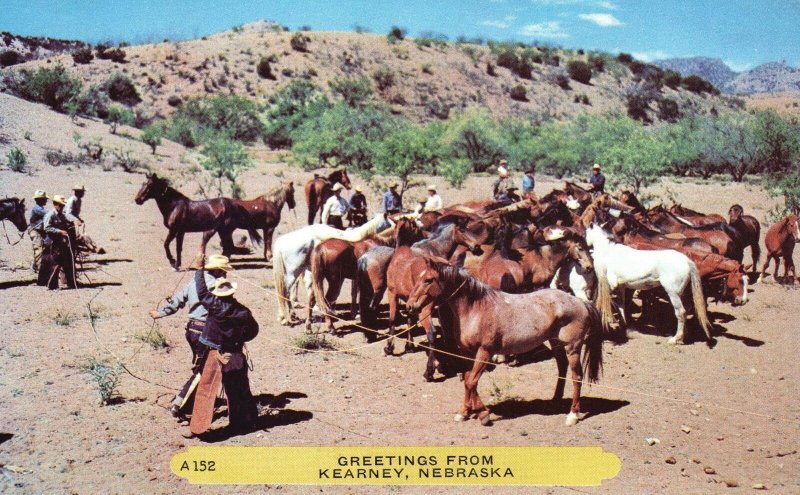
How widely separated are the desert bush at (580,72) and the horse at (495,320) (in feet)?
219

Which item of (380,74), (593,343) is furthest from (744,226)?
(380,74)

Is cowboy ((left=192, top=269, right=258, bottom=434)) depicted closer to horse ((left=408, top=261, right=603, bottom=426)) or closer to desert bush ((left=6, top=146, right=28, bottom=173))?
horse ((left=408, top=261, right=603, bottom=426))

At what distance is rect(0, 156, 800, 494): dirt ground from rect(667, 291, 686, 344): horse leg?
0.51 feet

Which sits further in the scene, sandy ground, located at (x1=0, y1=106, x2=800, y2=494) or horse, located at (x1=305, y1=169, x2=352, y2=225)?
horse, located at (x1=305, y1=169, x2=352, y2=225)

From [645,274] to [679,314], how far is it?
787 millimetres

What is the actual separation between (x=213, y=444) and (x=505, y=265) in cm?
483

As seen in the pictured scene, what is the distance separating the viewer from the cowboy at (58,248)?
11.2 metres

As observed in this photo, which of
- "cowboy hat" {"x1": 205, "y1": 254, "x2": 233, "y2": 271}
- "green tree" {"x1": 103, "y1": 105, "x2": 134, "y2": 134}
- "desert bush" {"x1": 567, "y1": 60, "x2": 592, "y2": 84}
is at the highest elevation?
"desert bush" {"x1": 567, "y1": 60, "x2": 592, "y2": 84}

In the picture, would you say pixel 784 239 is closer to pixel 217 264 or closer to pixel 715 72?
pixel 217 264

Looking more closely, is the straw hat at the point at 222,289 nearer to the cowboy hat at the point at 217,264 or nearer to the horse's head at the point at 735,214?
the cowboy hat at the point at 217,264

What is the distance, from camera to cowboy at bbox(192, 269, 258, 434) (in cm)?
612

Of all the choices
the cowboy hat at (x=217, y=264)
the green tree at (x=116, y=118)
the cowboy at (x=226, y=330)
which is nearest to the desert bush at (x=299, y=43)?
the green tree at (x=116, y=118)

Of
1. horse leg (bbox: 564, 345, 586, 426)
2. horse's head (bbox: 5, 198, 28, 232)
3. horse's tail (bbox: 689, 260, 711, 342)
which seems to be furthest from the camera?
horse's head (bbox: 5, 198, 28, 232)

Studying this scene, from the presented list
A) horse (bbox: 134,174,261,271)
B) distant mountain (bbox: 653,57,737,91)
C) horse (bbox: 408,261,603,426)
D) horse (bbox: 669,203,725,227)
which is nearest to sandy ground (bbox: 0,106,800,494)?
horse (bbox: 408,261,603,426)
